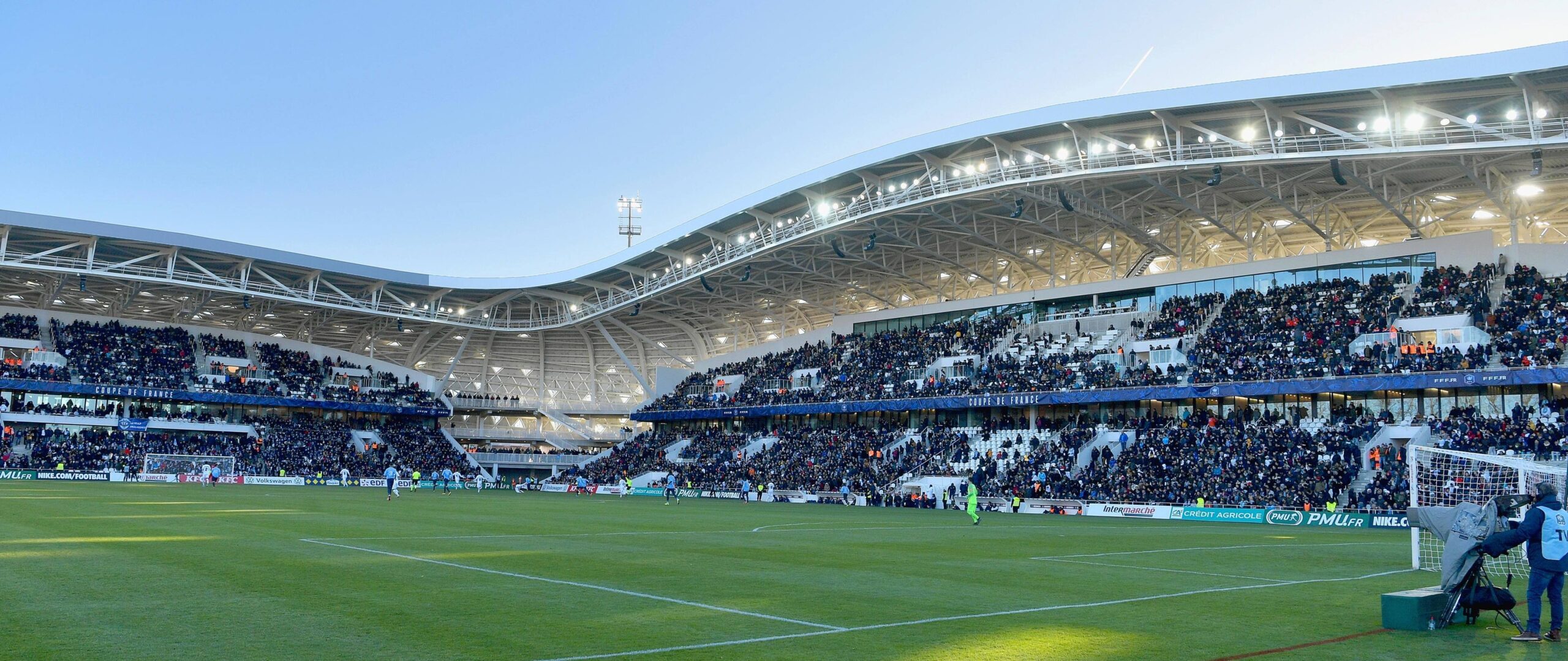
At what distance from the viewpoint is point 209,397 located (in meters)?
73.5

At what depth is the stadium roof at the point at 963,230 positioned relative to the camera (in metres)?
40.9

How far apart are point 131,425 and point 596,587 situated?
224ft

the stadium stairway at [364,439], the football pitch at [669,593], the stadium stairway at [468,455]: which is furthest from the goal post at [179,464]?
the football pitch at [669,593]

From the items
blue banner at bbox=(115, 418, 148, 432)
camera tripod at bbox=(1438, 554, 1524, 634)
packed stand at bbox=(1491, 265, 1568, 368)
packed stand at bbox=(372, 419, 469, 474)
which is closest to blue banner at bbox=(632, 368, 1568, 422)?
packed stand at bbox=(1491, 265, 1568, 368)

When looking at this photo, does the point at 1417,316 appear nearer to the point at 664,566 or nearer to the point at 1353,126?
the point at 1353,126

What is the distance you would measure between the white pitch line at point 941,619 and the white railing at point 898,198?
2863cm

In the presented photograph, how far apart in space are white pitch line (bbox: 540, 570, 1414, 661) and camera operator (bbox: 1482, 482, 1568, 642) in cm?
435

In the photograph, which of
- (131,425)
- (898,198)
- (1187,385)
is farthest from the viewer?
(131,425)

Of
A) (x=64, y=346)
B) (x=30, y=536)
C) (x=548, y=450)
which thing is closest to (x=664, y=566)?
(x=30, y=536)

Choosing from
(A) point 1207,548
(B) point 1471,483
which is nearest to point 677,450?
(A) point 1207,548

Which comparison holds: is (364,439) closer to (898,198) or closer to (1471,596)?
(898,198)

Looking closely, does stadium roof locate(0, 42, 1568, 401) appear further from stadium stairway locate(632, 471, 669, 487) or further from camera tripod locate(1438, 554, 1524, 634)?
camera tripod locate(1438, 554, 1524, 634)

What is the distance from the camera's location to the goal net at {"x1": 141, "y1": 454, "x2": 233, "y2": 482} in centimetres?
6300

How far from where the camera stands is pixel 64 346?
72312 millimetres
